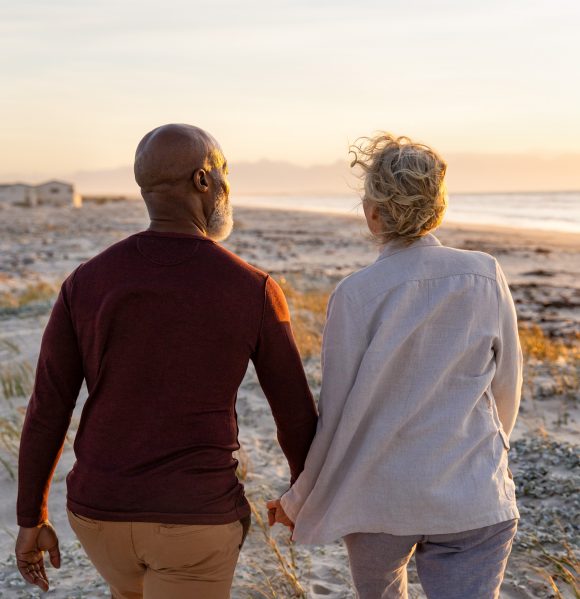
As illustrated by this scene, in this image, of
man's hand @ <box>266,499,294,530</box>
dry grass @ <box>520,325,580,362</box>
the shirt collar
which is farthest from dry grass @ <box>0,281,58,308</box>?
the shirt collar

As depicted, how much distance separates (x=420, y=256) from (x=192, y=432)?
0.84 m

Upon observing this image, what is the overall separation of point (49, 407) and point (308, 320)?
728 centimetres

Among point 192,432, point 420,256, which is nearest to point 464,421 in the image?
point 420,256

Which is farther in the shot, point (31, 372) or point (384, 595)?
point (31, 372)

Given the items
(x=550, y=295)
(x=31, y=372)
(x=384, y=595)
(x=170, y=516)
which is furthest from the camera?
(x=550, y=295)

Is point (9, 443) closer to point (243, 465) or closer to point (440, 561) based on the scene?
point (243, 465)

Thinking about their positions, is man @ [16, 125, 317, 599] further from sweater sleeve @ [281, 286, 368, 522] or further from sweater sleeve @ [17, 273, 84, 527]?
sweater sleeve @ [281, 286, 368, 522]

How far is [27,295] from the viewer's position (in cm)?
1148

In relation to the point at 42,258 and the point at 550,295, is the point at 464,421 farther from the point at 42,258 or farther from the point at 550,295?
the point at 42,258

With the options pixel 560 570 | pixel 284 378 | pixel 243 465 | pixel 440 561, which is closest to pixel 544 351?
pixel 243 465

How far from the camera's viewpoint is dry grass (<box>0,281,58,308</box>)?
1098 cm

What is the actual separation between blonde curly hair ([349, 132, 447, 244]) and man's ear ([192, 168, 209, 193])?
0.50 m

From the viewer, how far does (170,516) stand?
75.0 inches

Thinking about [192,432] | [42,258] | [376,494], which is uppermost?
[192,432]
